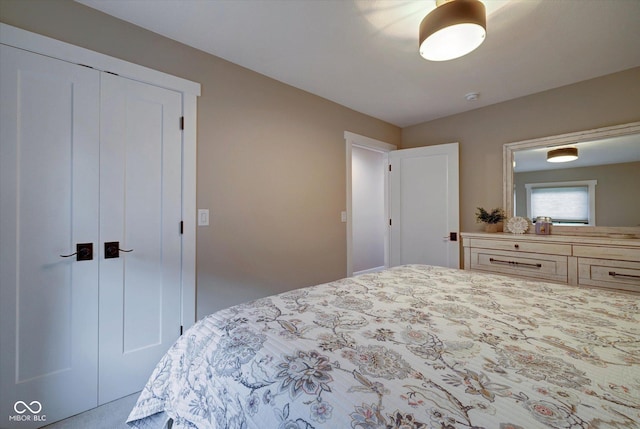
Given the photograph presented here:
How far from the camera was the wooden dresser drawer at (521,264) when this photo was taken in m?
2.34

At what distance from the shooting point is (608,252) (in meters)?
2.11

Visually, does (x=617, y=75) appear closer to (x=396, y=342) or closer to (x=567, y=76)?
(x=567, y=76)

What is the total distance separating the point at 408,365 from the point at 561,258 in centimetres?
243

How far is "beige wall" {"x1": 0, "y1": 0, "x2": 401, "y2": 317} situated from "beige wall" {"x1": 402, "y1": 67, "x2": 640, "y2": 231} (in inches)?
58.5

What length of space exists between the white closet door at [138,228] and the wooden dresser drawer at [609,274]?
3173mm

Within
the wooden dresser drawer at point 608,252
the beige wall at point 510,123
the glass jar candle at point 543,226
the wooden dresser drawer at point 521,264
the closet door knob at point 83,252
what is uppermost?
the beige wall at point 510,123

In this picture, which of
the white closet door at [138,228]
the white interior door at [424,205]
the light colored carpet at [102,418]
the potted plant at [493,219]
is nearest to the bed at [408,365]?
the light colored carpet at [102,418]

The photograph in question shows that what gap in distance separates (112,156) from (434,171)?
10.6 ft

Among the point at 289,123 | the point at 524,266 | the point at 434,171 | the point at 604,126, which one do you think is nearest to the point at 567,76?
the point at 604,126

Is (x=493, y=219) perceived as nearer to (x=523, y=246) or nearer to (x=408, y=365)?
(x=523, y=246)

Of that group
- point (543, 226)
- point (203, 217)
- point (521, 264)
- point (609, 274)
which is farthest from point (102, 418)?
point (543, 226)

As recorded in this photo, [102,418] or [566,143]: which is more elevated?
[566,143]

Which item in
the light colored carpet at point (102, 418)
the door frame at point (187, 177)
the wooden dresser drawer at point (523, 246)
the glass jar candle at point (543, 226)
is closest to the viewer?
the light colored carpet at point (102, 418)

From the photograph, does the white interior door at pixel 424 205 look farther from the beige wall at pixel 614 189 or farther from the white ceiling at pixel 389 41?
the beige wall at pixel 614 189
